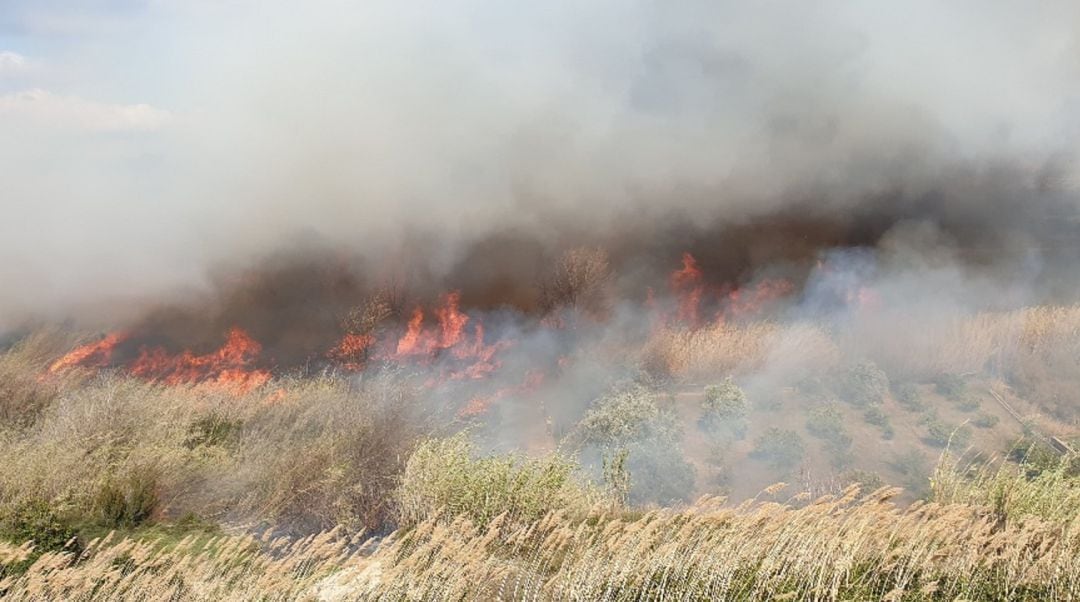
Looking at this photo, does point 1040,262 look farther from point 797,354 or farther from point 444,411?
point 444,411

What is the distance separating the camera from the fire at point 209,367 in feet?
65.4

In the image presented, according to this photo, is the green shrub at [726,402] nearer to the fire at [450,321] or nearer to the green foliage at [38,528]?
the fire at [450,321]

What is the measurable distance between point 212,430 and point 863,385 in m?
18.7

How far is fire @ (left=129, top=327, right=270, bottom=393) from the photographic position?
19.9 m

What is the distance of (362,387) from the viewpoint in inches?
687

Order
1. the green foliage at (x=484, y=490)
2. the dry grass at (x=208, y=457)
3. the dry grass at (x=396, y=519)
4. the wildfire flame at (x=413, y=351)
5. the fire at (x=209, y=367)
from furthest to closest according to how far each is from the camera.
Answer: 1. the wildfire flame at (x=413, y=351)
2. the fire at (x=209, y=367)
3. the dry grass at (x=208, y=457)
4. the green foliage at (x=484, y=490)
5. the dry grass at (x=396, y=519)

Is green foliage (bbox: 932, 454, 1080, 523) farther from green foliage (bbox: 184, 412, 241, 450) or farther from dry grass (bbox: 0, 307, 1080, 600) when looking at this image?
green foliage (bbox: 184, 412, 241, 450)

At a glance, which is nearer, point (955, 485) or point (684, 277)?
point (955, 485)

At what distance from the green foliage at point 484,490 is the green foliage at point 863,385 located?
12044mm

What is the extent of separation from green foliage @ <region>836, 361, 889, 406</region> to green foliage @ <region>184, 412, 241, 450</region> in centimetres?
1773

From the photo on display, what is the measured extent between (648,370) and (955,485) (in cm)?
1147

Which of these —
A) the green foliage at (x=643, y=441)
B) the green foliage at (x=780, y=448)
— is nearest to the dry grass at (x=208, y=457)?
the green foliage at (x=643, y=441)

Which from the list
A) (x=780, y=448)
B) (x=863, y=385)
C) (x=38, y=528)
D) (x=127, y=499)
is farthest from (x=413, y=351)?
(x=863, y=385)

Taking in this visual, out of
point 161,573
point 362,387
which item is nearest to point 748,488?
point 362,387
